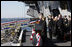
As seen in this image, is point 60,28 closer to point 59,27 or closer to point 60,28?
point 60,28

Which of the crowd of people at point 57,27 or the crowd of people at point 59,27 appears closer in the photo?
the crowd of people at point 57,27

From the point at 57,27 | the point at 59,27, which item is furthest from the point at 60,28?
the point at 57,27

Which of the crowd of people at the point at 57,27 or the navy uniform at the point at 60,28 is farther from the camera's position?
the navy uniform at the point at 60,28

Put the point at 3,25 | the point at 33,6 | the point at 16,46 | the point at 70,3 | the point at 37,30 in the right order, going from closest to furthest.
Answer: the point at 16,46, the point at 37,30, the point at 3,25, the point at 70,3, the point at 33,6

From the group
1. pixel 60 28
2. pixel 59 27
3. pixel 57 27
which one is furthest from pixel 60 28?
pixel 57 27

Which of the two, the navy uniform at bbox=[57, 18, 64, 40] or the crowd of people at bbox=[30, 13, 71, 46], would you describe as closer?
the crowd of people at bbox=[30, 13, 71, 46]

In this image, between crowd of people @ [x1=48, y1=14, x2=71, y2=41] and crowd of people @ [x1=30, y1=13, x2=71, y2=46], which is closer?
crowd of people @ [x1=30, y1=13, x2=71, y2=46]

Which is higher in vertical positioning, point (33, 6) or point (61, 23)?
point (33, 6)

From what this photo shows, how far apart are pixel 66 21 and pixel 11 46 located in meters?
5.02

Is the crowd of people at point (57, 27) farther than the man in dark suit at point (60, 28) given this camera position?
No

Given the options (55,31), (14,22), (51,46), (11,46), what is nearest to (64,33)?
(55,31)

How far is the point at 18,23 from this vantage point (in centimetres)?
1062

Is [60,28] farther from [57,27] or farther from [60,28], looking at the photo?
[57,27]

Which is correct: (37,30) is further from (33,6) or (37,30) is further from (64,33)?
(33,6)
